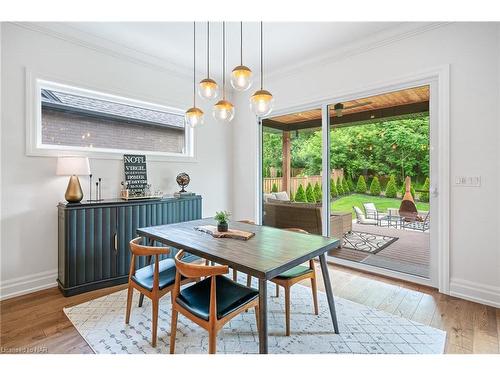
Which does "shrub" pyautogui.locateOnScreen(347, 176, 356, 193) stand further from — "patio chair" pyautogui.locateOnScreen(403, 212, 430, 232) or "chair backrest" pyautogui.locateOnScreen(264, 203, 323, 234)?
"patio chair" pyautogui.locateOnScreen(403, 212, 430, 232)

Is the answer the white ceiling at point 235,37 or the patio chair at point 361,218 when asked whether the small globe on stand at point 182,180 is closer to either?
the white ceiling at point 235,37

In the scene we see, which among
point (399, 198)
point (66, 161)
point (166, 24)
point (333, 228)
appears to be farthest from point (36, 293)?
point (399, 198)

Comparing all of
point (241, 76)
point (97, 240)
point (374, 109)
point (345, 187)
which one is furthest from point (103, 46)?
point (345, 187)

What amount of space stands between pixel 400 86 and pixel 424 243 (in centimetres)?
181

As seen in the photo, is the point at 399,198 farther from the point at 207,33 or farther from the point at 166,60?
the point at 166,60

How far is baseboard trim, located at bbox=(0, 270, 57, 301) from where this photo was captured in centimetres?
259

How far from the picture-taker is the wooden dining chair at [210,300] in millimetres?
1533

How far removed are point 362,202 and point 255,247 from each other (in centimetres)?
212

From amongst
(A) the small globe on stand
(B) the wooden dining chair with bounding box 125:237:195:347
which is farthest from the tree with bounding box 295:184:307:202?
(B) the wooden dining chair with bounding box 125:237:195:347

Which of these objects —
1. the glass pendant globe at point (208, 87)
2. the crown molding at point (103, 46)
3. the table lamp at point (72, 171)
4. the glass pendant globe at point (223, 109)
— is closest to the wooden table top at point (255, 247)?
the table lamp at point (72, 171)

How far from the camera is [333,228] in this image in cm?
373

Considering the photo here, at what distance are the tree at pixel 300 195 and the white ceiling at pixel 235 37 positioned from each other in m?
1.81

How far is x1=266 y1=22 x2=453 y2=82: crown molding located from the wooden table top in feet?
7.98

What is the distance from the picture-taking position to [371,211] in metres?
3.44
